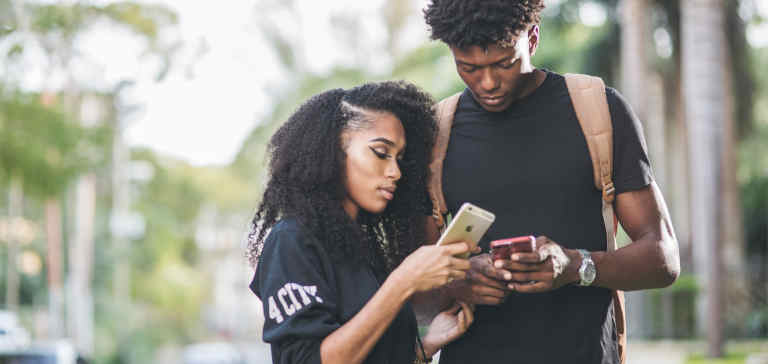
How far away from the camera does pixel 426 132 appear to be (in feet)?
10.5

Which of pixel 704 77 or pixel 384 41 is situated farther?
pixel 384 41

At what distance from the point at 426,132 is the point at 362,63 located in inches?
1145

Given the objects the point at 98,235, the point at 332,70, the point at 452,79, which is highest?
the point at 332,70

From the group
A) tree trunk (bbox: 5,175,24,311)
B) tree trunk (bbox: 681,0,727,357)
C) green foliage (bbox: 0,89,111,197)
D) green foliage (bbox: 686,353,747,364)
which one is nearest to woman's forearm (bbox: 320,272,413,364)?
green foliage (bbox: 686,353,747,364)

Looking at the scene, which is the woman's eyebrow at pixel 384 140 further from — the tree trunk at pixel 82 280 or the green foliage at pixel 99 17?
the tree trunk at pixel 82 280

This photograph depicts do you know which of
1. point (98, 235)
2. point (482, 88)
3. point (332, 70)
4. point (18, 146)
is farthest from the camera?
point (98, 235)

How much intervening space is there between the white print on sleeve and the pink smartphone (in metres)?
0.50

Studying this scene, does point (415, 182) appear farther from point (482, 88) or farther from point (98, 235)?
point (98, 235)

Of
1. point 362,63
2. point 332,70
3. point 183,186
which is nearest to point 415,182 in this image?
point 332,70

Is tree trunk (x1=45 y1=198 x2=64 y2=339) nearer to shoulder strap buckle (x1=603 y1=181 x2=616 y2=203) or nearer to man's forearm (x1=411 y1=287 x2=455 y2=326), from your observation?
man's forearm (x1=411 y1=287 x2=455 y2=326)

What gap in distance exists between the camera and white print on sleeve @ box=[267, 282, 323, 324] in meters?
2.66

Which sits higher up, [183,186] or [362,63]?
[362,63]

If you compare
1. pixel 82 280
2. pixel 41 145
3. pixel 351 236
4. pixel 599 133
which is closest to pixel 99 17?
pixel 41 145

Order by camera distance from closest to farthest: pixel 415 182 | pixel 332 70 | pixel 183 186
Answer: pixel 415 182
pixel 332 70
pixel 183 186
